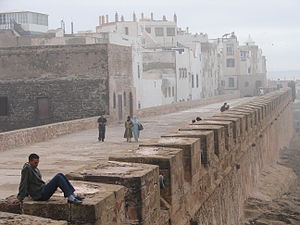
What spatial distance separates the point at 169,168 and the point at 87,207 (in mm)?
2243

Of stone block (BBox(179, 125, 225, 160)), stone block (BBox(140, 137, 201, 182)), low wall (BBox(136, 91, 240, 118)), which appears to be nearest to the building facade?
low wall (BBox(136, 91, 240, 118))

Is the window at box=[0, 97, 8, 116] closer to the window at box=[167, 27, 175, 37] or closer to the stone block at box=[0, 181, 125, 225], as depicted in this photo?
the stone block at box=[0, 181, 125, 225]

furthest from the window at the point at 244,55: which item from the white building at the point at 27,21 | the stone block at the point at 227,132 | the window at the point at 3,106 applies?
the stone block at the point at 227,132

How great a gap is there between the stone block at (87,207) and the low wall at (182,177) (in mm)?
17

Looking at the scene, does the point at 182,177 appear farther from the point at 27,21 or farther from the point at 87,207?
the point at 27,21

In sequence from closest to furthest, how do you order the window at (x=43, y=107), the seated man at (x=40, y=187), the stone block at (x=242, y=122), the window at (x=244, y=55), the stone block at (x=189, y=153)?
the seated man at (x=40, y=187) < the stone block at (x=189, y=153) < the stone block at (x=242, y=122) < the window at (x=43, y=107) < the window at (x=244, y=55)

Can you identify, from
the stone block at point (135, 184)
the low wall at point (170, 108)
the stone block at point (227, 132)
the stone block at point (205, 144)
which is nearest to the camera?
the stone block at point (135, 184)

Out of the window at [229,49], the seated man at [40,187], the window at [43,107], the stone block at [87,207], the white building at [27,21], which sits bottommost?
the window at [43,107]

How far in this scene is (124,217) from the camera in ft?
16.8

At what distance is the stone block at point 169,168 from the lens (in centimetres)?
661

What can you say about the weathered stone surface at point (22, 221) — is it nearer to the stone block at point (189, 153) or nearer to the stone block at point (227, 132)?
the stone block at point (189, 153)

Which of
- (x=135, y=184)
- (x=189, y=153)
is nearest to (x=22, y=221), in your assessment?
(x=135, y=184)

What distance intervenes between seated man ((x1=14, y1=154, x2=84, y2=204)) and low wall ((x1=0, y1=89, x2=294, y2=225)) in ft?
0.40

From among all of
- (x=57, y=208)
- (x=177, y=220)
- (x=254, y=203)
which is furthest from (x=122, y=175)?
(x=254, y=203)
